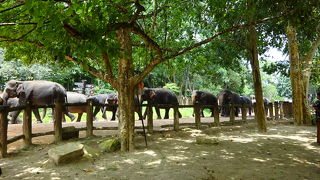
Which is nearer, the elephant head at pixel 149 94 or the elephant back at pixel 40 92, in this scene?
the elephant back at pixel 40 92

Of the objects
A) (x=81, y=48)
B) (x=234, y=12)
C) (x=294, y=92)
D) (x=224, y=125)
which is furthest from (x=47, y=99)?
(x=294, y=92)

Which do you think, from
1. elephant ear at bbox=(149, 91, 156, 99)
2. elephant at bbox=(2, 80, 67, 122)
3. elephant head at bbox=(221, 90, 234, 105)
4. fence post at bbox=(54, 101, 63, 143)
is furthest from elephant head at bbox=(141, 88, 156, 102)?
fence post at bbox=(54, 101, 63, 143)

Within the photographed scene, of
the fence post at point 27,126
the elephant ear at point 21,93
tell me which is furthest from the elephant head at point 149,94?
the fence post at point 27,126

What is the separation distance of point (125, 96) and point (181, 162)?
1.98 meters

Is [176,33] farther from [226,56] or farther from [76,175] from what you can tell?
[76,175]

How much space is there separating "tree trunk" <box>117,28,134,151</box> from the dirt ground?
1.22 ft

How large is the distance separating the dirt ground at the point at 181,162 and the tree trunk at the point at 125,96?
37 cm

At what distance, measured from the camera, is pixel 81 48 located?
3.11m

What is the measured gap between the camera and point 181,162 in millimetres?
5262

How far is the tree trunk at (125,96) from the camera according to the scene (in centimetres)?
605

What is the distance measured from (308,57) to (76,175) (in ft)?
38.9

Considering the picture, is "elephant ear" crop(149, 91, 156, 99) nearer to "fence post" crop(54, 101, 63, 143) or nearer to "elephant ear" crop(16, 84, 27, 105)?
"elephant ear" crop(16, 84, 27, 105)

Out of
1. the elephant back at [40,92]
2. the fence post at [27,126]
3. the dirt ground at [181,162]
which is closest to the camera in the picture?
the dirt ground at [181,162]

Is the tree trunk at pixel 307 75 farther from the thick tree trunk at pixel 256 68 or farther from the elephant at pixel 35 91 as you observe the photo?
the elephant at pixel 35 91
